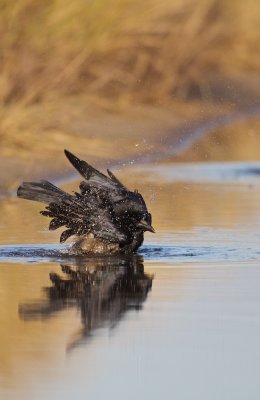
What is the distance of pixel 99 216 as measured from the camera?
444 inches

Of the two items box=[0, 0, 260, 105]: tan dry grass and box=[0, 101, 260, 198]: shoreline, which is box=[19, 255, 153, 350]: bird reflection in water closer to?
box=[0, 101, 260, 198]: shoreline

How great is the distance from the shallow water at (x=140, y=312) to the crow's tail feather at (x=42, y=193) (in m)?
0.33

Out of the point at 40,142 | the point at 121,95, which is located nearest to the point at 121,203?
the point at 40,142

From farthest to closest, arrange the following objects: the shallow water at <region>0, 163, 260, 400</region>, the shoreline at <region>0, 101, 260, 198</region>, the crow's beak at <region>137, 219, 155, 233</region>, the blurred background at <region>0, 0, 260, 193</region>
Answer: the blurred background at <region>0, 0, 260, 193</region> → the shoreline at <region>0, 101, 260, 198</region> → the crow's beak at <region>137, 219, 155, 233</region> → the shallow water at <region>0, 163, 260, 400</region>

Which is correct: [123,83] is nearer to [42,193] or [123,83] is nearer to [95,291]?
[42,193]

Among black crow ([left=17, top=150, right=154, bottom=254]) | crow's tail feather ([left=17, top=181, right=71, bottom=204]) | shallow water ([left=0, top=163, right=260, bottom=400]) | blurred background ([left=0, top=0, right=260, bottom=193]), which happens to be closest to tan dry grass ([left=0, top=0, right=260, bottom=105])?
blurred background ([left=0, top=0, right=260, bottom=193])

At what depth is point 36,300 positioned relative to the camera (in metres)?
9.02

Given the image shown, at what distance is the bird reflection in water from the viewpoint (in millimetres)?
8536

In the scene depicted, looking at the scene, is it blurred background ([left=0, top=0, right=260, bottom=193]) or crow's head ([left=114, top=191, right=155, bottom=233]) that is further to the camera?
blurred background ([left=0, top=0, right=260, bottom=193])

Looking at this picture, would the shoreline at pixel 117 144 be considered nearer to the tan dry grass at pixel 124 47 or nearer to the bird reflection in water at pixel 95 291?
the tan dry grass at pixel 124 47

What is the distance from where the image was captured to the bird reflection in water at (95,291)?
28.0ft

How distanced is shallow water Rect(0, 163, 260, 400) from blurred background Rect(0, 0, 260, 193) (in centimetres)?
222

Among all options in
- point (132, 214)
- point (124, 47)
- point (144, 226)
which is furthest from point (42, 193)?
point (124, 47)

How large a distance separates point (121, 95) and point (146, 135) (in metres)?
1.02
